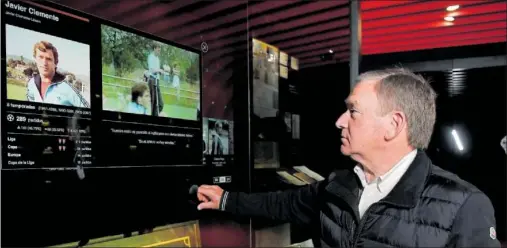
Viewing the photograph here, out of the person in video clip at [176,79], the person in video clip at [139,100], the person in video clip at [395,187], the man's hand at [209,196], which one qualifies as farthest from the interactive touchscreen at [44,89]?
the person in video clip at [395,187]

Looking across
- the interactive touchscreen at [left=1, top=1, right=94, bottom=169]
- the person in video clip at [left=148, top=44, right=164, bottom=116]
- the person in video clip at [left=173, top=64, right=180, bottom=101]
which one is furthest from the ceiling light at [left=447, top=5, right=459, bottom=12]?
the interactive touchscreen at [left=1, top=1, right=94, bottom=169]

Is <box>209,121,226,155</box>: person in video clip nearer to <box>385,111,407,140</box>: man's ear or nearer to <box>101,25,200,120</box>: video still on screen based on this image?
<box>101,25,200,120</box>: video still on screen

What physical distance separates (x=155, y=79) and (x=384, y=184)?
52.7 inches

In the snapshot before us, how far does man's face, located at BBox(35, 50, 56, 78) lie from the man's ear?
154cm

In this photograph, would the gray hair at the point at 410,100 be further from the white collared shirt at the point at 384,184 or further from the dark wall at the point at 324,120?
the dark wall at the point at 324,120

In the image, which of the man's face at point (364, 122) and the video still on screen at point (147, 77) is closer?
the man's face at point (364, 122)

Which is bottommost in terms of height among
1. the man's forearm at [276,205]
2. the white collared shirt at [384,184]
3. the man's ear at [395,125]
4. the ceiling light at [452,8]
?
the man's forearm at [276,205]

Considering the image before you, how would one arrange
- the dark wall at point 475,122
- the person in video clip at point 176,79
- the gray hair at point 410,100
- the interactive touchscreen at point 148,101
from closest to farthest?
1. the gray hair at point 410,100
2. the interactive touchscreen at point 148,101
3. the person in video clip at point 176,79
4. the dark wall at point 475,122

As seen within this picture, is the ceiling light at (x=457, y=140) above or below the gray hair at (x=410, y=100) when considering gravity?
below

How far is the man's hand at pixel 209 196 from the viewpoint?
Result: 9.36 ft

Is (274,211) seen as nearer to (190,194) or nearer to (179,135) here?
(190,194)

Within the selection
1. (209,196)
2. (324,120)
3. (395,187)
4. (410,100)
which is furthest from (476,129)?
(209,196)

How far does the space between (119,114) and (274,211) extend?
3.31ft

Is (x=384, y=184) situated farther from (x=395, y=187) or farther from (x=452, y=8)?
(x=452, y=8)
